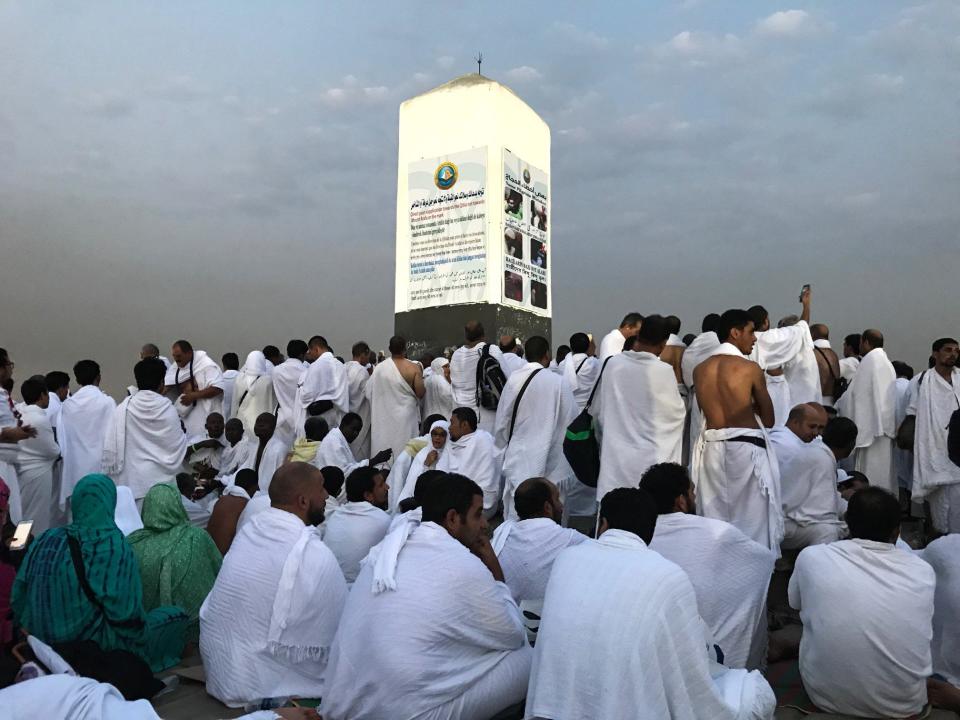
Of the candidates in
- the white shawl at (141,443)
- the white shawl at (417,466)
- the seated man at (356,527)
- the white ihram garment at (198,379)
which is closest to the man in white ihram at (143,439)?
the white shawl at (141,443)

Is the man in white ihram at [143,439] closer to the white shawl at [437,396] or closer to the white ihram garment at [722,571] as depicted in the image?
the white shawl at [437,396]

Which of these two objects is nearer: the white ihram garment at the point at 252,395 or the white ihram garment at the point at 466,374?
the white ihram garment at the point at 466,374

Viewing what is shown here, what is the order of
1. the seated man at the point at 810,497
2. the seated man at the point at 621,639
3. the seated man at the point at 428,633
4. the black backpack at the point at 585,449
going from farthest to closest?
1. the black backpack at the point at 585,449
2. the seated man at the point at 810,497
3. the seated man at the point at 428,633
4. the seated man at the point at 621,639

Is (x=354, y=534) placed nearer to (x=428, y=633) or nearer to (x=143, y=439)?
(x=428, y=633)

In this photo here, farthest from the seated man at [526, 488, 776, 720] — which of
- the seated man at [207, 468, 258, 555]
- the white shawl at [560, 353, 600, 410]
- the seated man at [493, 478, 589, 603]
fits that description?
the white shawl at [560, 353, 600, 410]

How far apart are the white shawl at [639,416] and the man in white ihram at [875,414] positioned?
8.10 feet

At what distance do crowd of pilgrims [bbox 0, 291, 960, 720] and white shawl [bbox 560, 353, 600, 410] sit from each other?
80 centimetres

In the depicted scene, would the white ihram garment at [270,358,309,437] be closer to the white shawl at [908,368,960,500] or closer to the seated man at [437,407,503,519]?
the seated man at [437,407,503,519]

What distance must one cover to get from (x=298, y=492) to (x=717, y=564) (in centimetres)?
170

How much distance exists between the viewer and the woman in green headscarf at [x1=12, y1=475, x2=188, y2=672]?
325 cm

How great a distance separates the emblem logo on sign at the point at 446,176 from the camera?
15.6m

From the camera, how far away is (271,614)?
320 cm

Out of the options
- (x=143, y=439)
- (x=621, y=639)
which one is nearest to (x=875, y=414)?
(x=621, y=639)

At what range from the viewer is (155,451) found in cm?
632
